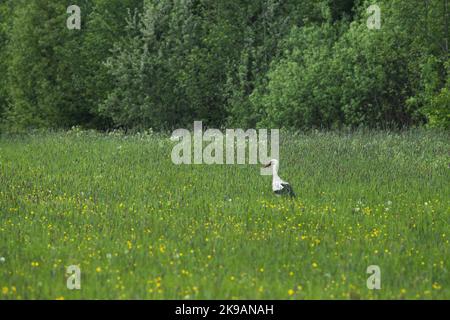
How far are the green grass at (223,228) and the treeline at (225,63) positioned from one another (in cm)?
1380

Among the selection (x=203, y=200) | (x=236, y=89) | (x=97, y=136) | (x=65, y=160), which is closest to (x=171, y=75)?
(x=236, y=89)

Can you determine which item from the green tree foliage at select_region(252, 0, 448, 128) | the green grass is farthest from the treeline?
the green grass

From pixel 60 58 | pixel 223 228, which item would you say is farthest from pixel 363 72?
pixel 223 228

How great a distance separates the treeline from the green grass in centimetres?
1380

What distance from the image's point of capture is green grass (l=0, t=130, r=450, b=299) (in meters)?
9.40

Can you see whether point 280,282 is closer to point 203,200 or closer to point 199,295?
point 199,295

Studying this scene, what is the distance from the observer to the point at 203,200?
1486 centimetres

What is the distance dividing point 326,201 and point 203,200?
234 centimetres

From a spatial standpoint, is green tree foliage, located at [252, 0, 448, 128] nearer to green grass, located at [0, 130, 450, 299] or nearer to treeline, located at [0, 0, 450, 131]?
treeline, located at [0, 0, 450, 131]

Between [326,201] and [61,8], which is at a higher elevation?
[61,8]

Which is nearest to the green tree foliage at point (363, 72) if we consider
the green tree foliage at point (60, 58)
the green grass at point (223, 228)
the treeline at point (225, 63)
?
the treeline at point (225, 63)

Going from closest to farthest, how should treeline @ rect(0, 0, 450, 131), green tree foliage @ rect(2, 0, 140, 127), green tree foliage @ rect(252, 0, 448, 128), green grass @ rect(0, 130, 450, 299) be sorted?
1. green grass @ rect(0, 130, 450, 299)
2. green tree foliage @ rect(252, 0, 448, 128)
3. treeline @ rect(0, 0, 450, 131)
4. green tree foliage @ rect(2, 0, 140, 127)
